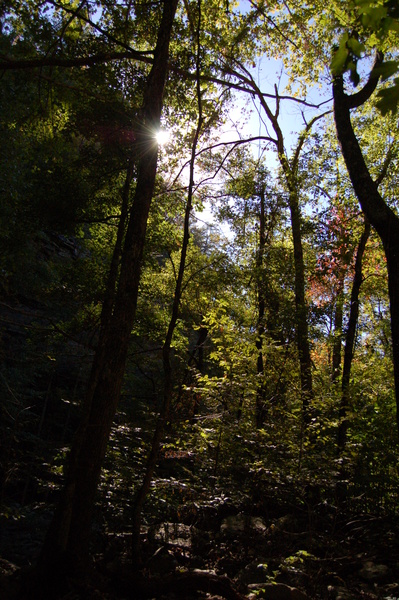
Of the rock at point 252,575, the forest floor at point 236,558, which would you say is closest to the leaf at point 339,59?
the forest floor at point 236,558

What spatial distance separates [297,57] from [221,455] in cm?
1072

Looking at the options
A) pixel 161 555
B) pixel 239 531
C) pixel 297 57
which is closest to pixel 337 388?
pixel 239 531

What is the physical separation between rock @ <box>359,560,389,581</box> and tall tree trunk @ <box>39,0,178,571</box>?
3208 millimetres

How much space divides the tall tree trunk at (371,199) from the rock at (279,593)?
208cm

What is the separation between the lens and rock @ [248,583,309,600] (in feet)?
12.4

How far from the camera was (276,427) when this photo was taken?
6816 millimetres

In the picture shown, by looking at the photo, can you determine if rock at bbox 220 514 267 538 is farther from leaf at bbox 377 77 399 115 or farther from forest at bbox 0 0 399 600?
leaf at bbox 377 77 399 115

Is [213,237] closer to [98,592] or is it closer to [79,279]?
[79,279]

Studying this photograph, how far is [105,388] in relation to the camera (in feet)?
14.8

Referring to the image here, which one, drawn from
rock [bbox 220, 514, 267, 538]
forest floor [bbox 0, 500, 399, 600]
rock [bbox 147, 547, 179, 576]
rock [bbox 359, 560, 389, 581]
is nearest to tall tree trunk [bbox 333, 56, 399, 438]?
rock [bbox 359, 560, 389, 581]

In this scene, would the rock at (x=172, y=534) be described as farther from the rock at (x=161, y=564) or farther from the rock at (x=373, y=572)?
the rock at (x=373, y=572)

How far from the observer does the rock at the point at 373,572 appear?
444 centimetres

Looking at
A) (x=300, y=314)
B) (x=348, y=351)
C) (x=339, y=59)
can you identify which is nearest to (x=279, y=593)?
(x=339, y=59)

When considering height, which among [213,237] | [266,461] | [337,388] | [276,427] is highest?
[213,237]
